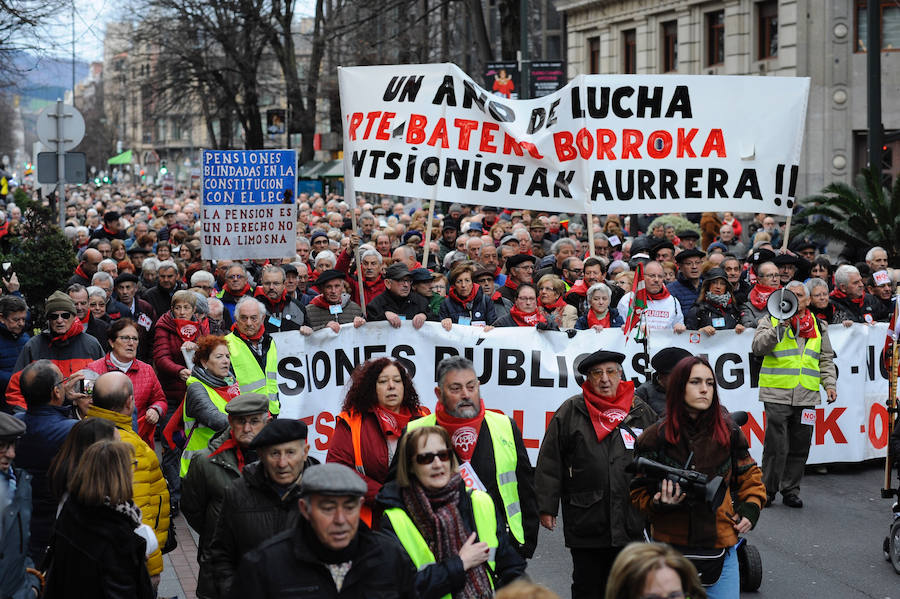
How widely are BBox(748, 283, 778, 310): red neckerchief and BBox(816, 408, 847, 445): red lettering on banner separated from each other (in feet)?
3.28

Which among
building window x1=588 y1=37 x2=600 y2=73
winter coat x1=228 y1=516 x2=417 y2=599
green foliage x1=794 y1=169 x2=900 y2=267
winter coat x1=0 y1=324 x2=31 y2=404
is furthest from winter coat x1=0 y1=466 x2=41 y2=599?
building window x1=588 y1=37 x2=600 y2=73

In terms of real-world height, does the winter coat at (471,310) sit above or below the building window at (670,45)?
below

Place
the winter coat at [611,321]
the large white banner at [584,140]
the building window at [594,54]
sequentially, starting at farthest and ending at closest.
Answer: the building window at [594,54] < the large white banner at [584,140] < the winter coat at [611,321]

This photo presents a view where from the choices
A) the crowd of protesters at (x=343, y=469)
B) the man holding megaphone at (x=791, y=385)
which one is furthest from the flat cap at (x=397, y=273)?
the man holding megaphone at (x=791, y=385)

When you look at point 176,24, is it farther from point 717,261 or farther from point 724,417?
point 724,417

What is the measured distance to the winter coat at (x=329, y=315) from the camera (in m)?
10.9

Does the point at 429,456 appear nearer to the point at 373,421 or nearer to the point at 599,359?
the point at 373,421

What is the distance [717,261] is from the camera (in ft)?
39.8

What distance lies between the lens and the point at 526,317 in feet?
35.0

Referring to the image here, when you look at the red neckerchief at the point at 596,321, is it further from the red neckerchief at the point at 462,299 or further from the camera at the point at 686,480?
the camera at the point at 686,480

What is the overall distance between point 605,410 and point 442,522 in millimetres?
1598

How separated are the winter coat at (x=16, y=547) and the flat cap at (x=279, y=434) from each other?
983mm

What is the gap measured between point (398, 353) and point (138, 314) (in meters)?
2.94

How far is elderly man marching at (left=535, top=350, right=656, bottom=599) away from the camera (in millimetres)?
6133
